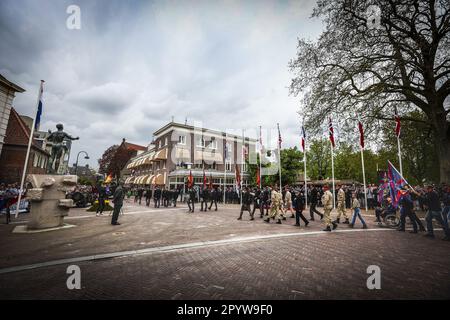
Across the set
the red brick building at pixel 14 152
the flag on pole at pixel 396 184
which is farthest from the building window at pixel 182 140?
the flag on pole at pixel 396 184

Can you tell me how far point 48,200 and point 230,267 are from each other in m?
8.44

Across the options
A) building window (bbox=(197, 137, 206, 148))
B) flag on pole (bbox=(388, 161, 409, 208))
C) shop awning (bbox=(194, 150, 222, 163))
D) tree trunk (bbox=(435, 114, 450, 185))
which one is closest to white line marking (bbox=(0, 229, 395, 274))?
flag on pole (bbox=(388, 161, 409, 208))

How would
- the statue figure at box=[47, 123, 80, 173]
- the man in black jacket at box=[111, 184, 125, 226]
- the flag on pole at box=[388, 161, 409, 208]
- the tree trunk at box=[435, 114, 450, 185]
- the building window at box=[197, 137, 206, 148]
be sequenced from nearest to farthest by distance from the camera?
the statue figure at box=[47, 123, 80, 173] < the man in black jacket at box=[111, 184, 125, 226] < the flag on pole at box=[388, 161, 409, 208] < the tree trunk at box=[435, 114, 450, 185] < the building window at box=[197, 137, 206, 148]

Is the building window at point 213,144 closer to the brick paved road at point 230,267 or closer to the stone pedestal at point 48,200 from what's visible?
the stone pedestal at point 48,200

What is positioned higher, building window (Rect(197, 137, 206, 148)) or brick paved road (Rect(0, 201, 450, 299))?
building window (Rect(197, 137, 206, 148))

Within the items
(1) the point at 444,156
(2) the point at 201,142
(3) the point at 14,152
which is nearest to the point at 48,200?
(1) the point at 444,156

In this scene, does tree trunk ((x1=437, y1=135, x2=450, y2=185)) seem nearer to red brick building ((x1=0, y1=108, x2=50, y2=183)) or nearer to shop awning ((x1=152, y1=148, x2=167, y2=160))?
shop awning ((x1=152, y1=148, x2=167, y2=160))

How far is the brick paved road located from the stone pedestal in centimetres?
116

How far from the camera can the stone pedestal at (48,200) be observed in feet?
26.6

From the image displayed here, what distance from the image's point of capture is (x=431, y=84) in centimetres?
1195

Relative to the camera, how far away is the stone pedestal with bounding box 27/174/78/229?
8.11m

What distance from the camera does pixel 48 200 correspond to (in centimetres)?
846

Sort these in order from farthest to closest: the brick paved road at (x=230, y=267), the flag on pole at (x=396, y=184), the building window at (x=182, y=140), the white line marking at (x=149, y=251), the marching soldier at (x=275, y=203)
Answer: the building window at (x=182, y=140)
the marching soldier at (x=275, y=203)
the flag on pole at (x=396, y=184)
the white line marking at (x=149, y=251)
the brick paved road at (x=230, y=267)

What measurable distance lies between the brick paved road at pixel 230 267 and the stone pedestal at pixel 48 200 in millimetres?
1161
